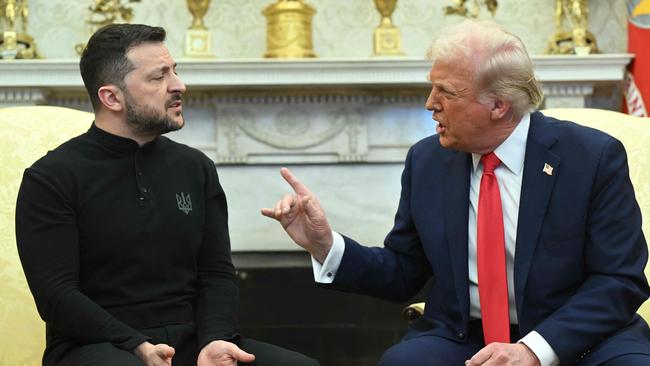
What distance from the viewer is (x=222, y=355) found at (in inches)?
105

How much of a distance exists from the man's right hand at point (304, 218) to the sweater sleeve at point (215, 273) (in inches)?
10.8

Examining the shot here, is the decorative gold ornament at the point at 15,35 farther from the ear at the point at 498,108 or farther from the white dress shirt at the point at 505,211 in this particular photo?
the ear at the point at 498,108

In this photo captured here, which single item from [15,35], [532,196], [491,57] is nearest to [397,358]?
[532,196]

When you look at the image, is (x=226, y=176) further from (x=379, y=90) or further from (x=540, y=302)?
(x=540, y=302)

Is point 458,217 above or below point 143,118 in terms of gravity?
below

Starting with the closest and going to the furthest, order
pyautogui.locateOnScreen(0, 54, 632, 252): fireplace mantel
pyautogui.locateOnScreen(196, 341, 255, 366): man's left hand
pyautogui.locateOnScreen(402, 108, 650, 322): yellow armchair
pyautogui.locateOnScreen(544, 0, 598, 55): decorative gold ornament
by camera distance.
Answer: pyautogui.locateOnScreen(196, 341, 255, 366): man's left hand → pyautogui.locateOnScreen(402, 108, 650, 322): yellow armchair → pyautogui.locateOnScreen(544, 0, 598, 55): decorative gold ornament → pyautogui.locateOnScreen(0, 54, 632, 252): fireplace mantel

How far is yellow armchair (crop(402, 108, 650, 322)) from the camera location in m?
3.11

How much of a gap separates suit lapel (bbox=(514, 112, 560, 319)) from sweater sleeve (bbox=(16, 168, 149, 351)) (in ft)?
2.93

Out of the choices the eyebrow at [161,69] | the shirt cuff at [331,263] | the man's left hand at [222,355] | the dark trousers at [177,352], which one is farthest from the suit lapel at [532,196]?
the eyebrow at [161,69]

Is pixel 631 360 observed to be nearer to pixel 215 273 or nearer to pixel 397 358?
pixel 397 358

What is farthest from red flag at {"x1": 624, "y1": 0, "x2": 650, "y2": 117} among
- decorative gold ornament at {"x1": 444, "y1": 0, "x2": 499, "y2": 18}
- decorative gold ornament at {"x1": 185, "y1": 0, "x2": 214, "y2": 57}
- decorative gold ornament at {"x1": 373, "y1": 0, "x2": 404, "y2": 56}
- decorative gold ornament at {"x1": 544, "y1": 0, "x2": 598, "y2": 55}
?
decorative gold ornament at {"x1": 185, "y1": 0, "x2": 214, "y2": 57}

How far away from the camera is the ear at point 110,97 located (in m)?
2.81

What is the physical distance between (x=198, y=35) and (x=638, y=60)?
2.26 metres

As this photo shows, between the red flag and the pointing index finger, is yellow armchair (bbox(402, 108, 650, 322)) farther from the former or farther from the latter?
the red flag
